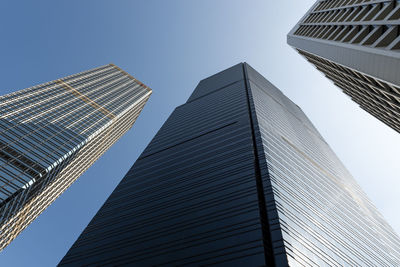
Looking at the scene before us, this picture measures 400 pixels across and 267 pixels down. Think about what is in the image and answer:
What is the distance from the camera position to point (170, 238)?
31859 mm

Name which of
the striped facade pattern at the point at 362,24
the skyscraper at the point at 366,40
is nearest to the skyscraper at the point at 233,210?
the skyscraper at the point at 366,40

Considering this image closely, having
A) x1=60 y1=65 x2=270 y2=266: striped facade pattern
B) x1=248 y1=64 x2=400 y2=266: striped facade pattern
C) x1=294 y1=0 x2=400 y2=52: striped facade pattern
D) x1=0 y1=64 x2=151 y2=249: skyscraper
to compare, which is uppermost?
x1=294 y1=0 x2=400 y2=52: striped facade pattern

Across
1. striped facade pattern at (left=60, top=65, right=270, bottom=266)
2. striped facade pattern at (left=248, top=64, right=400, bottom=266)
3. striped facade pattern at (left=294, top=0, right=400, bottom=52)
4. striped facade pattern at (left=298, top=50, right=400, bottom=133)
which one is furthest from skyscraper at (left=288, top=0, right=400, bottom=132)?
striped facade pattern at (left=60, top=65, right=270, bottom=266)

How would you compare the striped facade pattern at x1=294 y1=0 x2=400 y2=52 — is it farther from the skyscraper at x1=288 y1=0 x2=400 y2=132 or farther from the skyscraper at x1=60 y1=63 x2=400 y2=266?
the skyscraper at x1=60 y1=63 x2=400 y2=266

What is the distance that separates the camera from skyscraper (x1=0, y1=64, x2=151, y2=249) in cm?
5019

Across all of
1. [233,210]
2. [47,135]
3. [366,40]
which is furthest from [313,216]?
[47,135]

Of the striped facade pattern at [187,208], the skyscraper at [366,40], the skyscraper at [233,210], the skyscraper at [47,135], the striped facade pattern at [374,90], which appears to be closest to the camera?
the skyscraper at [366,40]

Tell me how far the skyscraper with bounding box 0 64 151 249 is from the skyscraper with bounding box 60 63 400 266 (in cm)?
1433

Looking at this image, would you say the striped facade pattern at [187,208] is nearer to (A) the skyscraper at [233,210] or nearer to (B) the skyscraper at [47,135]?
(A) the skyscraper at [233,210]

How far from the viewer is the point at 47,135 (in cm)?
6244

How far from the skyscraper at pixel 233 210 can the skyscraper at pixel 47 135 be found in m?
14.3

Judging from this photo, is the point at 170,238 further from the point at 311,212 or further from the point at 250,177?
the point at 311,212

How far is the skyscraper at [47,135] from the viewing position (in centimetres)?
5019

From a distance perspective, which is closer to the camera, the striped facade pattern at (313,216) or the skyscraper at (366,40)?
the skyscraper at (366,40)
